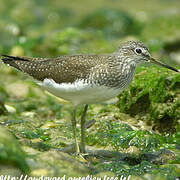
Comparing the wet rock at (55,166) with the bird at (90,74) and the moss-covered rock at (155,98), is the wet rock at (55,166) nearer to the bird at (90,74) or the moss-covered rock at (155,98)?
the bird at (90,74)

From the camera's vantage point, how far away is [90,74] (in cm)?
608

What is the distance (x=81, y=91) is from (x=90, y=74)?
33 centimetres

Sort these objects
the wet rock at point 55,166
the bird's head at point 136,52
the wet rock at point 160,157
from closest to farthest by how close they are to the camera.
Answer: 1. the wet rock at point 55,166
2. the wet rock at point 160,157
3. the bird's head at point 136,52

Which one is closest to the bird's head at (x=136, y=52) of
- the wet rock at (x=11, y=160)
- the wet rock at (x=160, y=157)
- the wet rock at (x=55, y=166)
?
the wet rock at (x=160, y=157)

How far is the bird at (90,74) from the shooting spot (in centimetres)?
602

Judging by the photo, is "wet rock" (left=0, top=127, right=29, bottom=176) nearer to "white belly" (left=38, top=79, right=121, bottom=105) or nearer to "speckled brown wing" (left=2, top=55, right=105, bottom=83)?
"white belly" (left=38, top=79, right=121, bottom=105)

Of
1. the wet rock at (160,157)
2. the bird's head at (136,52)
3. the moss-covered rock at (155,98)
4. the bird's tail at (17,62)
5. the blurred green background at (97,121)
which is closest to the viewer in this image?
the blurred green background at (97,121)

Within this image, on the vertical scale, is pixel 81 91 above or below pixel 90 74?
below

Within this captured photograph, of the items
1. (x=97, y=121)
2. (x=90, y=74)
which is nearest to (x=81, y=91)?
(x=90, y=74)

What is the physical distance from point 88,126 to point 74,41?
5933 millimetres

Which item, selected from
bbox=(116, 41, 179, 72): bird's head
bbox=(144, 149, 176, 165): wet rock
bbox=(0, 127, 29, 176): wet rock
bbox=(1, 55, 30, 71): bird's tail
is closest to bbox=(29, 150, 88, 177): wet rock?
bbox=(0, 127, 29, 176): wet rock

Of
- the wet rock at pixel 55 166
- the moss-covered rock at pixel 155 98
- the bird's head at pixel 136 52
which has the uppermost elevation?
the bird's head at pixel 136 52

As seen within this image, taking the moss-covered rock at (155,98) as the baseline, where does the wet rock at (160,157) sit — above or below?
below

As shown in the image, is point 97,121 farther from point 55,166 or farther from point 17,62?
point 55,166
